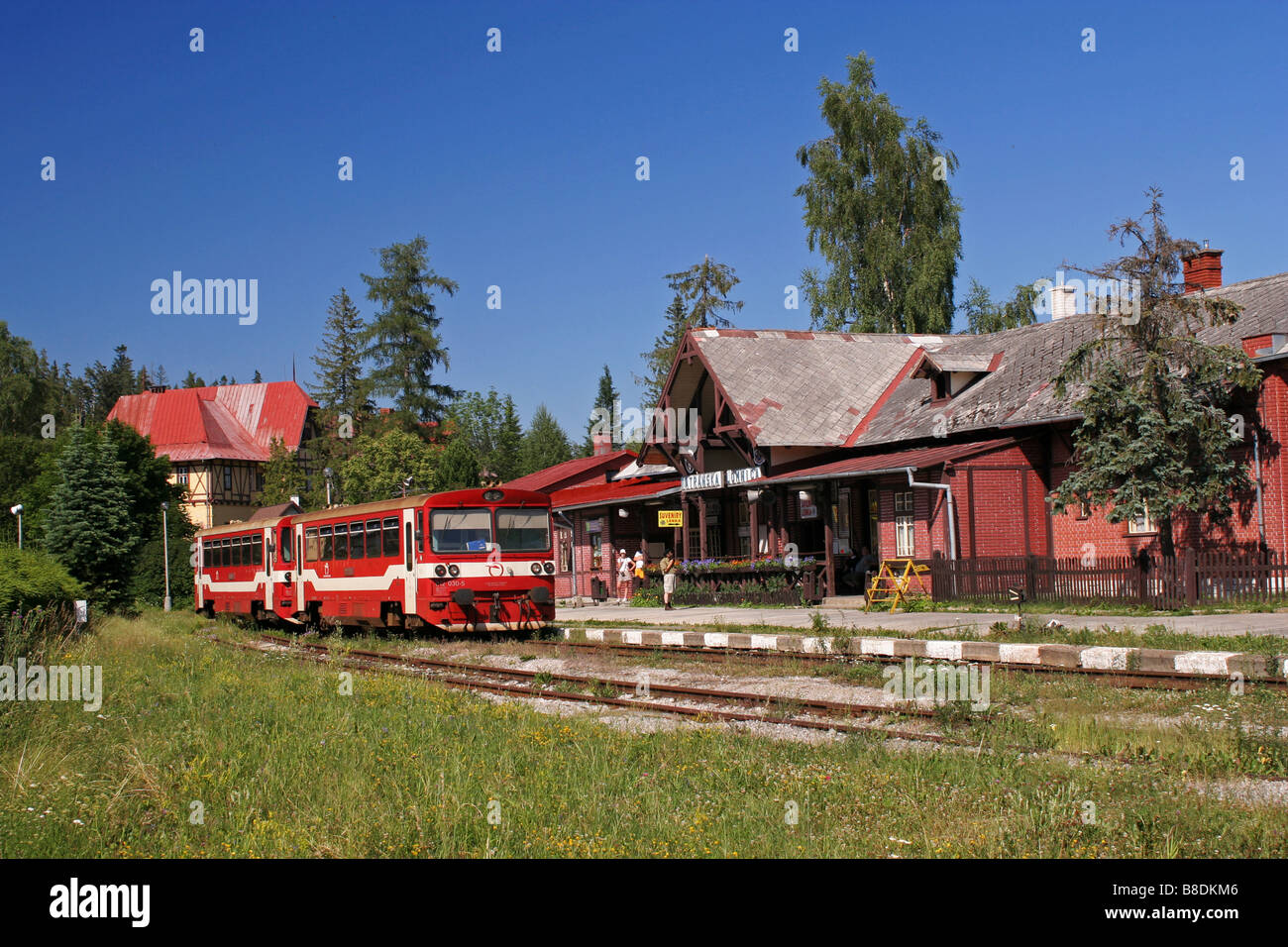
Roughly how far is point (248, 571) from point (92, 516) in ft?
63.4

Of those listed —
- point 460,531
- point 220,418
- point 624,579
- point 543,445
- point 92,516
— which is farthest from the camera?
point 543,445

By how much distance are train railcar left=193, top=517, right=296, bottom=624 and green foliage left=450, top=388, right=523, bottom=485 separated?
3794cm

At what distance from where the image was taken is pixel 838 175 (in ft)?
150

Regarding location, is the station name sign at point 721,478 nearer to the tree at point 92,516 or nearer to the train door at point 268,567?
the train door at point 268,567

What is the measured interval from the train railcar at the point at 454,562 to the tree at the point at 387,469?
125ft

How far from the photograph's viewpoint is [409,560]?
20.4 m

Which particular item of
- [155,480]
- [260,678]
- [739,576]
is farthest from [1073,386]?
[155,480]

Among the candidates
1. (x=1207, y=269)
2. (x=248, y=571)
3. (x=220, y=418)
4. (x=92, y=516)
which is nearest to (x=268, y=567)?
(x=248, y=571)

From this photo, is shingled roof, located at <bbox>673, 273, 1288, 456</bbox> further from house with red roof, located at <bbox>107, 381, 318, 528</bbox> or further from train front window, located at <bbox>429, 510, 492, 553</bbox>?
house with red roof, located at <bbox>107, 381, 318, 528</bbox>

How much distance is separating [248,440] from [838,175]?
5003 centimetres

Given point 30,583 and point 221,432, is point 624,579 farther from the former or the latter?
point 221,432

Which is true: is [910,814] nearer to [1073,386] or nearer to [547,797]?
[547,797]

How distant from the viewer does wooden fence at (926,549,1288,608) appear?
64.2 ft

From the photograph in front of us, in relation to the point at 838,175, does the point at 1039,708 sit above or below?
below
